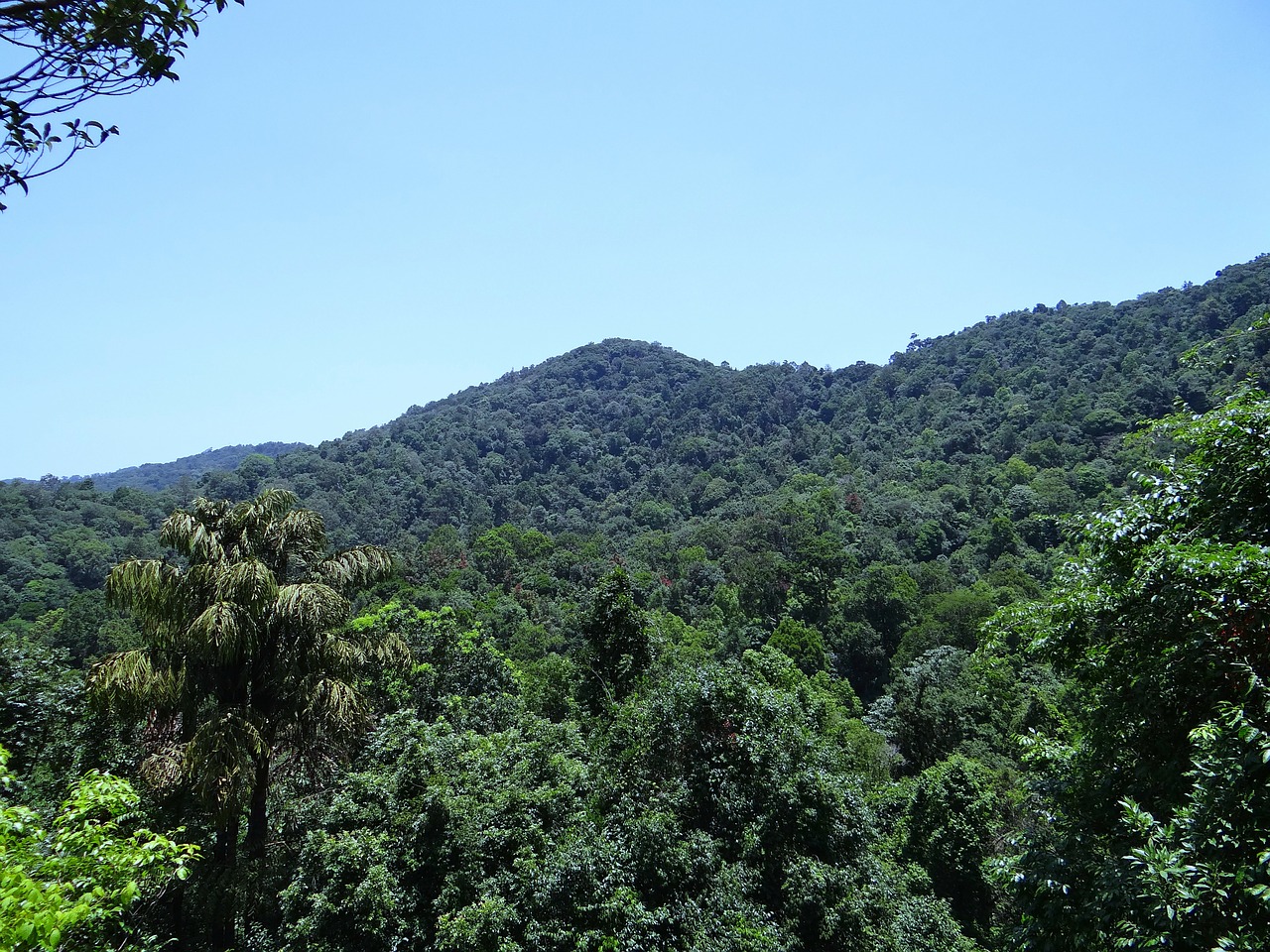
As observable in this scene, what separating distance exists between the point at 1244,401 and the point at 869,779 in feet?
63.5

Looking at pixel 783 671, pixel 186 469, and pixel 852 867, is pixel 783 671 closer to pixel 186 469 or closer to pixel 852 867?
pixel 852 867

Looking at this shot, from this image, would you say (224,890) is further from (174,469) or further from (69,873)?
(174,469)

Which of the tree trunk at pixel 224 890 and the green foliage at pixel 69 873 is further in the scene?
the tree trunk at pixel 224 890

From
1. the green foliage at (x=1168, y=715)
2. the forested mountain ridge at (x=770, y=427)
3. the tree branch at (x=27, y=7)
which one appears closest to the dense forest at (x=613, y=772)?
the green foliage at (x=1168, y=715)

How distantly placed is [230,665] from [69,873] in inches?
155

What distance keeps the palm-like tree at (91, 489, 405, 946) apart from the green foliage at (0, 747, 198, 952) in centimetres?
252

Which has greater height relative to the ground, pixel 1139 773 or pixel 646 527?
pixel 1139 773

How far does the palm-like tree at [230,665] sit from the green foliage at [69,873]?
2.52 metres

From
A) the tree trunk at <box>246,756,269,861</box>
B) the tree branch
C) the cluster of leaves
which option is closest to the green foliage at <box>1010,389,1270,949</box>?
the cluster of leaves

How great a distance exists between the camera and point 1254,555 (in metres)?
Answer: 4.04

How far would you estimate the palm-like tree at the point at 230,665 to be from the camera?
7.43 metres

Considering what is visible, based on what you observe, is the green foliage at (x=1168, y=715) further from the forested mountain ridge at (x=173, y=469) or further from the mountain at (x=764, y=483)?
the forested mountain ridge at (x=173, y=469)

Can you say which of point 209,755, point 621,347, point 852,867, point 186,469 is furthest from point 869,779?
point 186,469

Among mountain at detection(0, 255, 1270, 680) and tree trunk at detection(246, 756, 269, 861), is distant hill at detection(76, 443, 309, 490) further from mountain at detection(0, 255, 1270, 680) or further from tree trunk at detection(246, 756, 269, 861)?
tree trunk at detection(246, 756, 269, 861)
